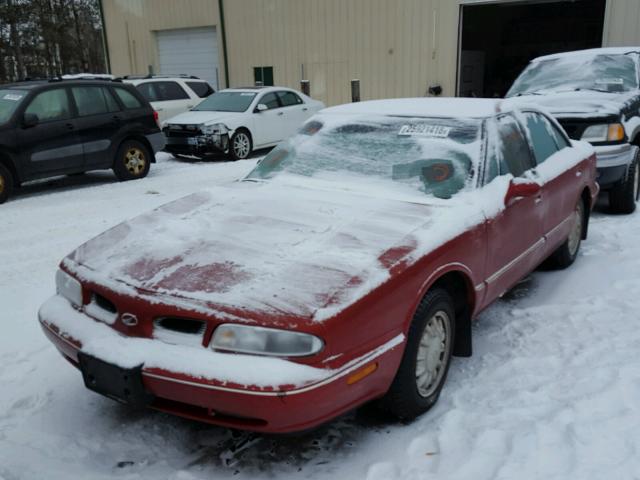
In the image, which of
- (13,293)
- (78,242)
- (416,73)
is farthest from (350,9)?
(13,293)

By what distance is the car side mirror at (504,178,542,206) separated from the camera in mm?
3666

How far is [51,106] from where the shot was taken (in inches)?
348

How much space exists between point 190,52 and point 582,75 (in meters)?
14.8

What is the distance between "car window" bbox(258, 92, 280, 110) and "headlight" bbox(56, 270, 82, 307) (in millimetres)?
9730

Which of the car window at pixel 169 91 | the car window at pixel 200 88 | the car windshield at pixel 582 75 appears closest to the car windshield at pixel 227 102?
the car window at pixel 169 91

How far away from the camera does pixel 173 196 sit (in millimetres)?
8391

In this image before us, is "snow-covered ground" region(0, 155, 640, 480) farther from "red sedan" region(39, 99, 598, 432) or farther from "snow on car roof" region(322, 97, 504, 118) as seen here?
"snow on car roof" region(322, 97, 504, 118)

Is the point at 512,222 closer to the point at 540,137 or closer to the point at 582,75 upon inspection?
the point at 540,137

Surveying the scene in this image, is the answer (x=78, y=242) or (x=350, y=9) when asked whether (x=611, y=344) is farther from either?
(x=350, y=9)

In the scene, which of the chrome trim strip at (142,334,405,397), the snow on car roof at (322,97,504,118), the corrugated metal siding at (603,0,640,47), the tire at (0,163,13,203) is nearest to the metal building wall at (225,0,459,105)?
the corrugated metal siding at (603,0,640,47)

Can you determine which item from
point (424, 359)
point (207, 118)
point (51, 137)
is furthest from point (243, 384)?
point (207, 118)

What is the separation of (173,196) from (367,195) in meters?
5.30

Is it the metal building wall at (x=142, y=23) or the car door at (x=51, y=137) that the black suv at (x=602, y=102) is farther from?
the metal building wall at (x=142, y=23)

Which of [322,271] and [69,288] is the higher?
[322,271]
